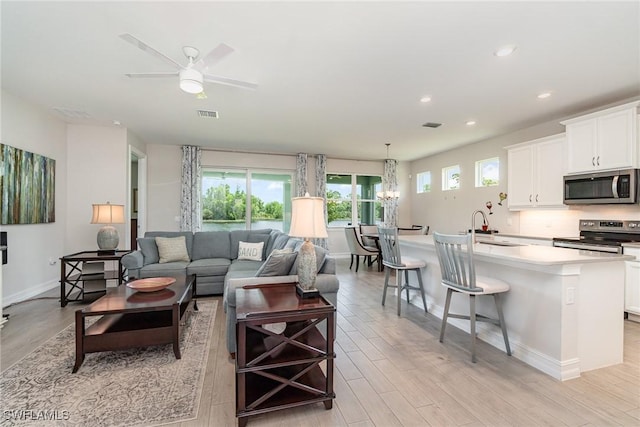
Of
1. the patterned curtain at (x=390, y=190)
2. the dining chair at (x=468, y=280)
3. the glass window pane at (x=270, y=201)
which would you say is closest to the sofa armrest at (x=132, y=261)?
the glass window pane at (x=270, y=201)

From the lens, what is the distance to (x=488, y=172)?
6.06m

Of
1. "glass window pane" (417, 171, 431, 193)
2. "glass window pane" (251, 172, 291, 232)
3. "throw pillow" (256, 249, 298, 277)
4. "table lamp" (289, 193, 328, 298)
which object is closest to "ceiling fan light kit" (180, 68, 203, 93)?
"table lamp" (289, 193, 328, 298)

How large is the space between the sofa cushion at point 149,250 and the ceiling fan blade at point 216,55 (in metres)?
2.97

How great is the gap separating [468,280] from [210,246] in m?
3.89

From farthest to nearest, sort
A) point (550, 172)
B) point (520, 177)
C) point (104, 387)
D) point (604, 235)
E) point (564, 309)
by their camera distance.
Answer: point (520, 177) → point (550, 172) → point (604, 235) → point (564, 309) → point (104, 387)

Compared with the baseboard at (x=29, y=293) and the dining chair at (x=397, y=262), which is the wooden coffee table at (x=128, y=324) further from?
the dining chair at (x=397, y=262)

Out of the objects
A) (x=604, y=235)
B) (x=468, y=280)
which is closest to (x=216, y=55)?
(x=468, y=280)

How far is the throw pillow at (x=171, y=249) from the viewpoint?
436cm

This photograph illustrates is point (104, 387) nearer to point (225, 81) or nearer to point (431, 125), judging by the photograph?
point (225, 81)

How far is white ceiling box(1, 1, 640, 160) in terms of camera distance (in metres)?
2.20

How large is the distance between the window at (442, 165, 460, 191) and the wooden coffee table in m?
6.38

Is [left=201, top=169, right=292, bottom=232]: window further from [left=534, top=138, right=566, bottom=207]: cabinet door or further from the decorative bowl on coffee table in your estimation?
[left=534, top=138, right=566, bottom=207]: cabinet door

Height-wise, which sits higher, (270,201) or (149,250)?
(270,201)

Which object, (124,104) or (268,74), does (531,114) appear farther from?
(124,104)
